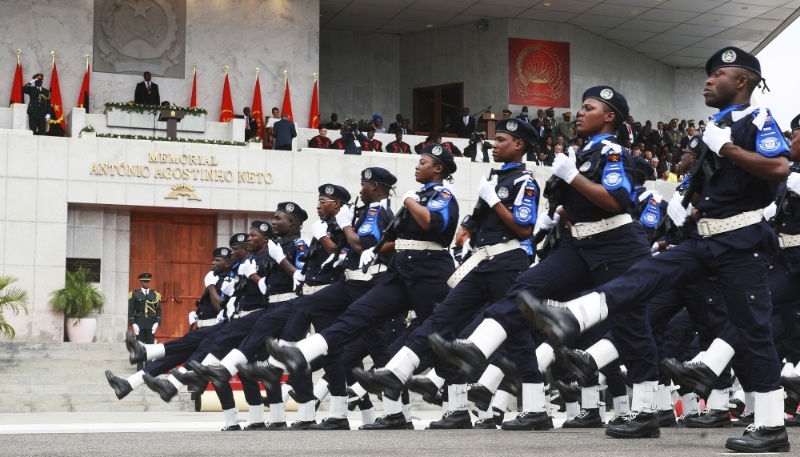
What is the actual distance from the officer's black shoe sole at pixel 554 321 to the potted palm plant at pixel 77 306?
19.8 m

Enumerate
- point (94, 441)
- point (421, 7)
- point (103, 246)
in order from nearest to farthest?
point (94, 441)
point (103, 246)
point (421, 7)

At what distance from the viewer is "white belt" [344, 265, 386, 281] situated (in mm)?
9570

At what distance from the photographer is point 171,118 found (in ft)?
84.1

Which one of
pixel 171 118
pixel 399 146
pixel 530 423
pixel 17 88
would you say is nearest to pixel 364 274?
pixel 530 423

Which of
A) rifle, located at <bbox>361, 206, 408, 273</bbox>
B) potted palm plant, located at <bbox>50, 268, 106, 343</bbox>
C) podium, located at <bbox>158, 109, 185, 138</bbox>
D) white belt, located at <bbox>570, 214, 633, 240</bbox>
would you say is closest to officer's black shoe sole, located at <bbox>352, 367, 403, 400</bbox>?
rifle, located at <bbox>361, 206, 408, 273</bbox>

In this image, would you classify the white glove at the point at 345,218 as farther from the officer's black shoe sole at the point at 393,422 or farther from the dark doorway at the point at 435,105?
the dark doorway at the point at 435,105

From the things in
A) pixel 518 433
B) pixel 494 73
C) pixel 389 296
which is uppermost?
pixel 494 73

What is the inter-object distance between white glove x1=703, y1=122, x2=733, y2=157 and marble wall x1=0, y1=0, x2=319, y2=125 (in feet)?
81.5

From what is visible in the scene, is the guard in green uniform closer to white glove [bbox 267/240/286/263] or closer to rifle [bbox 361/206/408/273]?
white glove [bbox 267/240/286/263]

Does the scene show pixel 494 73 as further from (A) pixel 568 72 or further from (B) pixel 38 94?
(B) pixel 38 94

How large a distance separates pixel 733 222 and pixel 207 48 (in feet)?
86.7

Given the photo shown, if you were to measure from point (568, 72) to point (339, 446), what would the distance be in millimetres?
32249

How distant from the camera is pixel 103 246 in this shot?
2572 cm

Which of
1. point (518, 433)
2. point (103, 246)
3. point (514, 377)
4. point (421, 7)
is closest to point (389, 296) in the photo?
point (514, 377)
